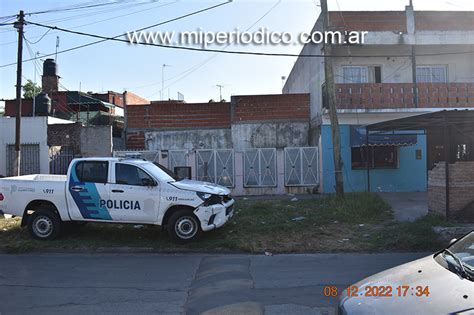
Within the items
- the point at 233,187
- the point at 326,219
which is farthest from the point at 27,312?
the point at 233,187

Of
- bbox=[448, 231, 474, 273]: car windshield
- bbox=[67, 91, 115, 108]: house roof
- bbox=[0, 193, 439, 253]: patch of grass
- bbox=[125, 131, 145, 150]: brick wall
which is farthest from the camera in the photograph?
bbox=[67, 91, 115, 108]: house roof

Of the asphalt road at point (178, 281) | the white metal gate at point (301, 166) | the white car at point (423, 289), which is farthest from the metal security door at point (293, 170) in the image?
the white car at point (423, 289)

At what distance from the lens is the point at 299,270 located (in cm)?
649

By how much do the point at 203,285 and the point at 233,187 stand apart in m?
12.4

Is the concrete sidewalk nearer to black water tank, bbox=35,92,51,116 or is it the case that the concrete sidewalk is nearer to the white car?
the white car

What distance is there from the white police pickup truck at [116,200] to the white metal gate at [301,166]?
945 cm

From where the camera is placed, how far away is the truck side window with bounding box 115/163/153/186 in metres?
8.52

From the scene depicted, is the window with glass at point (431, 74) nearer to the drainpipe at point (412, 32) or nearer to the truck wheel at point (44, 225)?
the drainpipe at point (412, 32)

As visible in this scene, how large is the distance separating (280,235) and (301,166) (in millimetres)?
9428

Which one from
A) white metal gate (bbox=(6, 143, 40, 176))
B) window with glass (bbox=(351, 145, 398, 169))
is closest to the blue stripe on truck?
white metal gate (bbox=(6, 143, 40, 176))

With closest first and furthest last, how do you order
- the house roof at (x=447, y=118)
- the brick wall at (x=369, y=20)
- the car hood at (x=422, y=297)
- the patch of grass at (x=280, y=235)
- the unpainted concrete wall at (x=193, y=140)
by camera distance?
the car hood at (x=422, y=297) → the patch of grass at (x=280, y=235) → the house roof at (x=447, y=118) → the brick wall at (x=369, y=20) → the unpainted concrete wall at (x=193, y=140)

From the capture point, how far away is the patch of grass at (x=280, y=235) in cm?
807

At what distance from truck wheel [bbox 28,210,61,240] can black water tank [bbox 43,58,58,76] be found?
825 inches
